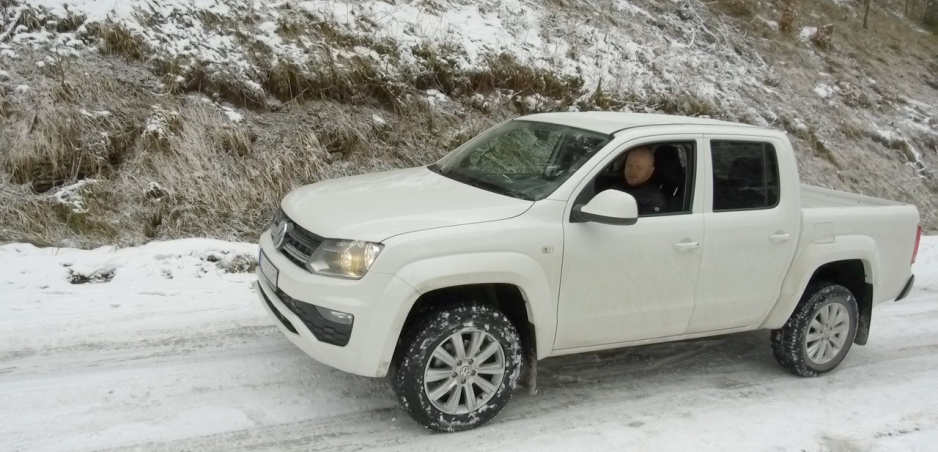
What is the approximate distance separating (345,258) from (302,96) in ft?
18.1

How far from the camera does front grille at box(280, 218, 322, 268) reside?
163 inches

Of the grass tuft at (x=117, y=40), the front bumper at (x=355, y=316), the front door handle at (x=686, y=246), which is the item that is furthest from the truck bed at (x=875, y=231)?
the grass tuft at (x=117, y=40)

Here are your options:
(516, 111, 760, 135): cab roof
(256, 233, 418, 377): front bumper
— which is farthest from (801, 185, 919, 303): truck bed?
(256, 233, 418, 377): front bumper

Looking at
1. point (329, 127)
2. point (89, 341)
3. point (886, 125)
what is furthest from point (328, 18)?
point (886, 125)

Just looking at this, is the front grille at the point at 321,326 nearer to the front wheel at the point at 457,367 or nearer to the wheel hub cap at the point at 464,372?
the front wheel at the point at 457,367

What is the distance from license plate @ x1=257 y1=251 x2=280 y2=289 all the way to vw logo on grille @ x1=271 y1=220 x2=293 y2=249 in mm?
128

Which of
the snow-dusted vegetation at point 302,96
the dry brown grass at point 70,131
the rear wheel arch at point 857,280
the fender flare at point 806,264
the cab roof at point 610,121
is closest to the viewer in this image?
the cab roof at point 610,121

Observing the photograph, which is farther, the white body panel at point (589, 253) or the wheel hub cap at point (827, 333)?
the wheel hub cap at point (827, 333)

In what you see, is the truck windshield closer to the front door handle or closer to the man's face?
the man's face

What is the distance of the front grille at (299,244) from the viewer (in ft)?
13.6

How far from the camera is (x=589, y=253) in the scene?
4.33m

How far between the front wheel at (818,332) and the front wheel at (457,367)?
224 cm

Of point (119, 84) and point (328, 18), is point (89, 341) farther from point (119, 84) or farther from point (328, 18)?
point (328, 18)

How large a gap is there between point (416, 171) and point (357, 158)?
354cm
